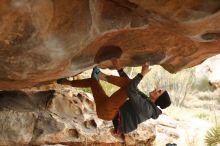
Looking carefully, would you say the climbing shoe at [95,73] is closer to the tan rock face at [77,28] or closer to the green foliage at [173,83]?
the tan rock face at [77,28]

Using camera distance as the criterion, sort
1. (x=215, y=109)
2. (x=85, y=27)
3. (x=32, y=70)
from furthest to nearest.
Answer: (x=215, y=109) < (x=32, y=70) < (x=85, y=27)

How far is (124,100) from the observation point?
19.4ft

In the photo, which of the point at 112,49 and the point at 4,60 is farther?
the point at 112,49

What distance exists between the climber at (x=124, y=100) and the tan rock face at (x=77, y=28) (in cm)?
75

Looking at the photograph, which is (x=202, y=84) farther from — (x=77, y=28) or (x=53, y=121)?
(x=77, y=28)

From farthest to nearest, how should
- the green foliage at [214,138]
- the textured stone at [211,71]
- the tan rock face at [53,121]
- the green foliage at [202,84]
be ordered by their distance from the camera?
the green foliage at [202,84], the textured stone at [211,71], the green foliage at [214,138], the tan rock face at [53,121]

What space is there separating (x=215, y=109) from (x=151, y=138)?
10747 mm

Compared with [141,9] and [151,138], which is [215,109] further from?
[141,9]

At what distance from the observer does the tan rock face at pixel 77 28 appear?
3.84 metres

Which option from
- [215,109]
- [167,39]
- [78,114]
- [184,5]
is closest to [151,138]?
[78,114]

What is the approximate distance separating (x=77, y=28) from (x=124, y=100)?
198 cm

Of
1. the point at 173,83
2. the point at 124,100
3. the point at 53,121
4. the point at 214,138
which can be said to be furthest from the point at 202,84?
the point at 124,100

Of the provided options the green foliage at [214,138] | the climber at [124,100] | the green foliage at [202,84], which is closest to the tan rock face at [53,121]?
the climber at [124,100]

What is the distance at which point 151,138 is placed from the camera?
834cm
